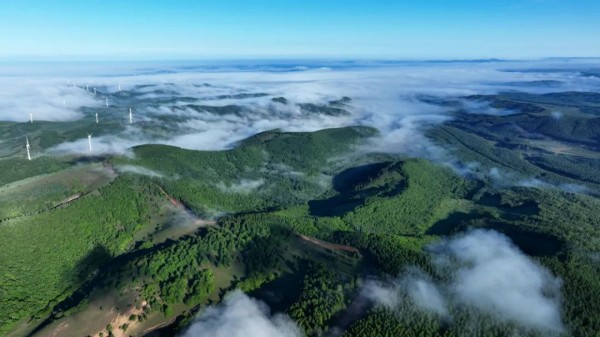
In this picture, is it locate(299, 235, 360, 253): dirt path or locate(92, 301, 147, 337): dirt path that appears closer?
locate(92, 301, 147, 337): dirt path

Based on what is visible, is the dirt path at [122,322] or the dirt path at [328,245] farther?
the dirt path at [328,245]

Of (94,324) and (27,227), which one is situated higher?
(27,227)

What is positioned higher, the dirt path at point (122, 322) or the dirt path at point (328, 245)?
the dirt path at point (328, 245)

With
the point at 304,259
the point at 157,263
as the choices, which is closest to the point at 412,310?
the point at 304,259

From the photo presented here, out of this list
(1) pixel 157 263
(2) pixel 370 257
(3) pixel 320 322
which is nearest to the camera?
(3) pixel 320 322

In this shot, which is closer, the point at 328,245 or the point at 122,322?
the point at 122,322

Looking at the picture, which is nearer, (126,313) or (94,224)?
(126,313)

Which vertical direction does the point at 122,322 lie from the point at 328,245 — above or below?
below

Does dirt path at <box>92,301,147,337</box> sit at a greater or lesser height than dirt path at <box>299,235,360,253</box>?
lesser

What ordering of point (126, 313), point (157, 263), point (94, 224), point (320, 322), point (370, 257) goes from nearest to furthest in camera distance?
point (320, 322) < point (126, 313) < point (157, 263) < point (370, 257) < point (94, 224)

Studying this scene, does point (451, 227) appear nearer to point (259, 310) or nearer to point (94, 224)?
point (259, 310)
